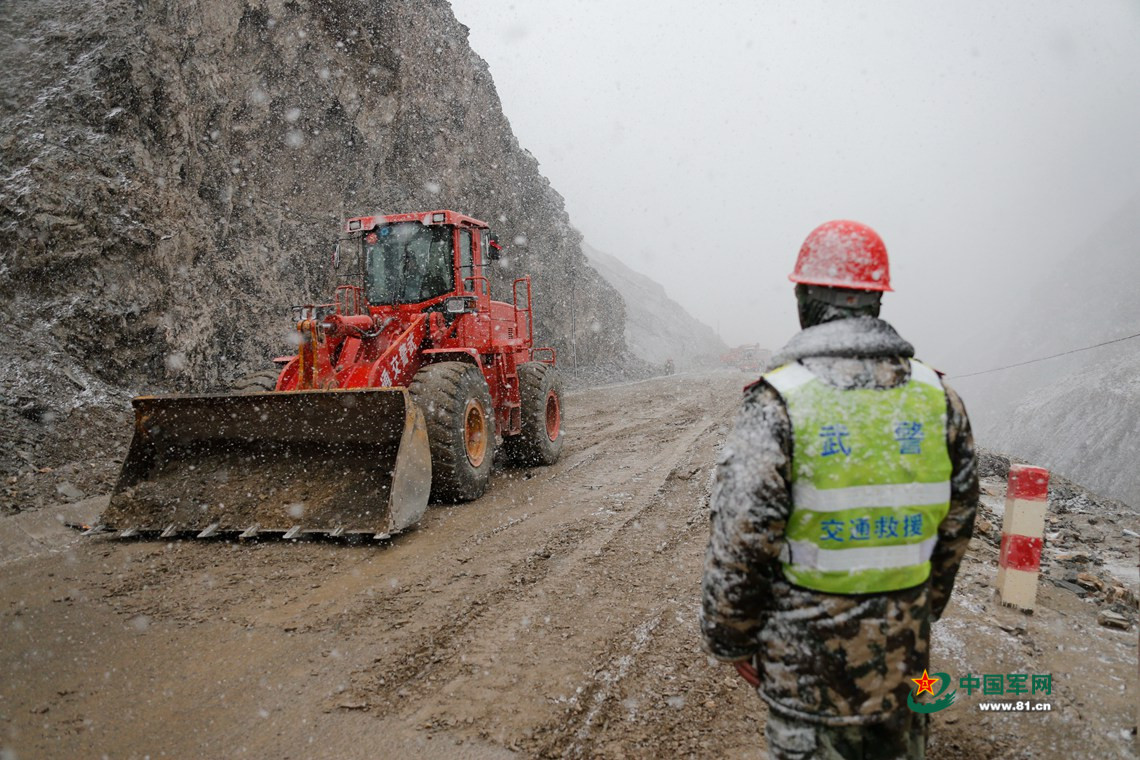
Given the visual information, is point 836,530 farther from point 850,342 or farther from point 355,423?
point 355,423

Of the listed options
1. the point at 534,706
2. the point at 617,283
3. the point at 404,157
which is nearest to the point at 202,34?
the point at 404,157

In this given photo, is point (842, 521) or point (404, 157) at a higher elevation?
point (404, 157)

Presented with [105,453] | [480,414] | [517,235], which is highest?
[517,235]

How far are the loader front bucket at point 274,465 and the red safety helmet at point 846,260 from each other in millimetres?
4113

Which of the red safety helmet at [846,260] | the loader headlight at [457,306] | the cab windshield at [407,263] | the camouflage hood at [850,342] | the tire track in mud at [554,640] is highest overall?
the cab windshield at [407,263]

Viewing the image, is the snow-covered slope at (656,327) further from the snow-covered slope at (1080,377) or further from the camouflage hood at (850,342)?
the camouflage hood at (850,342)

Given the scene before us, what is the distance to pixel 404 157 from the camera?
19.3 m

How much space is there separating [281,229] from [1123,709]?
14709mm

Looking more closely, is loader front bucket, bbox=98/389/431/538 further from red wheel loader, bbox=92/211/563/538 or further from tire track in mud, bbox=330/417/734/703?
tire track in mud, bbox=330/417/734/703

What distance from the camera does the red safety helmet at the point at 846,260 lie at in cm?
181

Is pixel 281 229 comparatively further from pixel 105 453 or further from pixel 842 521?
pixel 842 521

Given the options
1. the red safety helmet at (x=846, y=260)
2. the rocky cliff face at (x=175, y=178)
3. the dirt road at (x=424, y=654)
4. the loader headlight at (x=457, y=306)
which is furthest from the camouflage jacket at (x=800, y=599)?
the rocky cliff face at (x=175, y=178)

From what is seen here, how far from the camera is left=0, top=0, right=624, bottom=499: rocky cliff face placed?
8.70 metres

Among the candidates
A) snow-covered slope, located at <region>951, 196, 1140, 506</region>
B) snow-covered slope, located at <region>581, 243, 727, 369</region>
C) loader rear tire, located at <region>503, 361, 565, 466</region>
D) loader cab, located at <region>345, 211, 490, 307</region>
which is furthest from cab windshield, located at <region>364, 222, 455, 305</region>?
snow-covered slope, located at <region>581, 243, 727, 369</region>
